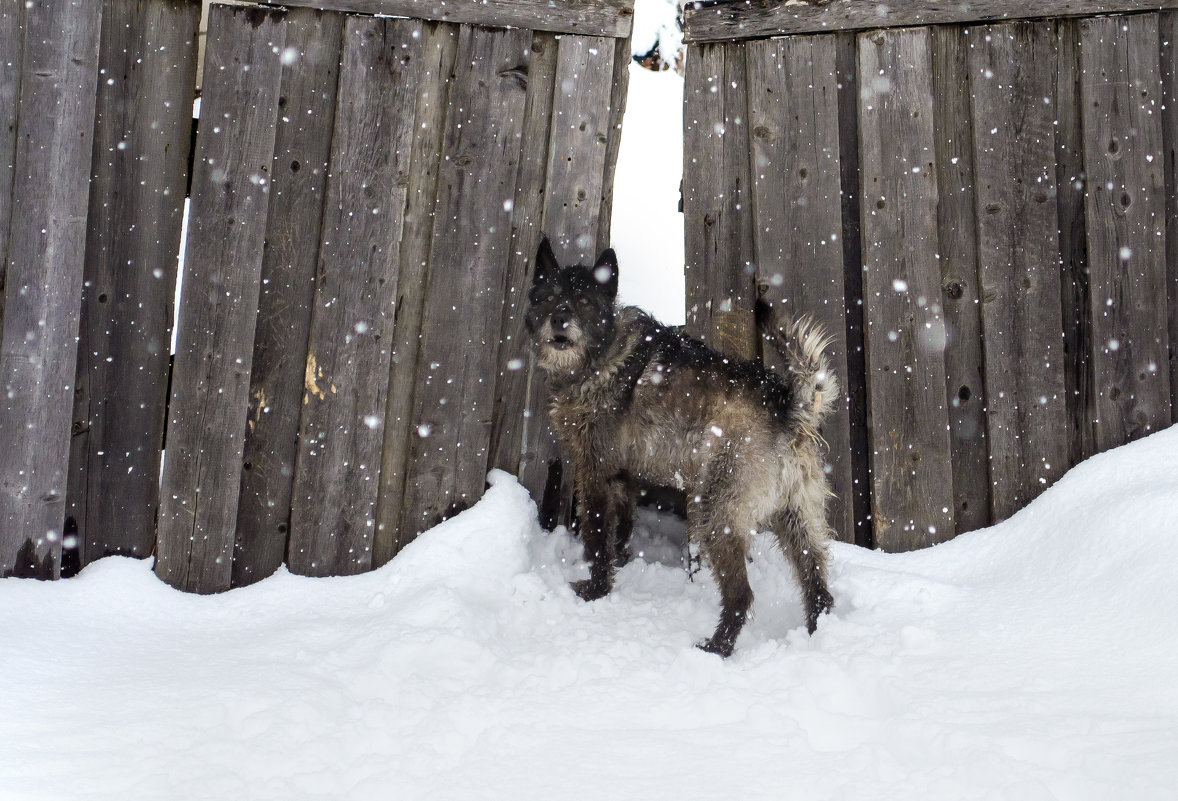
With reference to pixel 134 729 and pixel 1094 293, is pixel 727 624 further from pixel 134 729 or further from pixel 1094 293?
pixel 1094 293

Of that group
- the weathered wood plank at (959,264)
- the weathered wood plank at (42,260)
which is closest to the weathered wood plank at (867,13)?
the weathered wood plank at (959,264)

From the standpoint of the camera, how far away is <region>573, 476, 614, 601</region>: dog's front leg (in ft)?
13.0

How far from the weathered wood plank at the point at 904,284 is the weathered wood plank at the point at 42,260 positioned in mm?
3830

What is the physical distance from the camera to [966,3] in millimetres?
4059

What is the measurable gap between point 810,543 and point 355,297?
2538 millimetres

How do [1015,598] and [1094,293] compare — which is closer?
[1015,598]

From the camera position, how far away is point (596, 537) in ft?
13.0

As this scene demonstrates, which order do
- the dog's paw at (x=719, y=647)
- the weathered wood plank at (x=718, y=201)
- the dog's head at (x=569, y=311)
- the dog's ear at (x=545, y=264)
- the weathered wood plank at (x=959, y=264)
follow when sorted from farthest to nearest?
the weathered wood plank at (x=718, y=201) → the weathered wood plank at (x=959, y=264) → the dog's ear at (x=545, y=264) → the dog's head at (x=569, y=311) → the dog's paw at (x=719, y=647)

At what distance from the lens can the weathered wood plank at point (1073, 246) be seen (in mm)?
4102

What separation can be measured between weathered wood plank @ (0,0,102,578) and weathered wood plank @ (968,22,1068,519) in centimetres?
441

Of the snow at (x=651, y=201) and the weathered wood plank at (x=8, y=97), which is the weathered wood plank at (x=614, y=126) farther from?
the weathered wood plank at (x=8, y=97)

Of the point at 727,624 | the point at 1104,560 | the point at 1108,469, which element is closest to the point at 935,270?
the point at 1108,469

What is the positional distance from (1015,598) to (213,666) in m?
3.44

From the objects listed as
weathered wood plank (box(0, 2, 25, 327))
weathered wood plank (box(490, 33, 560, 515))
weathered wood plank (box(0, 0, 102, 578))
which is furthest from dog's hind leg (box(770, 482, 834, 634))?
weathered wood plank (box(0, 2, 25, 327))
